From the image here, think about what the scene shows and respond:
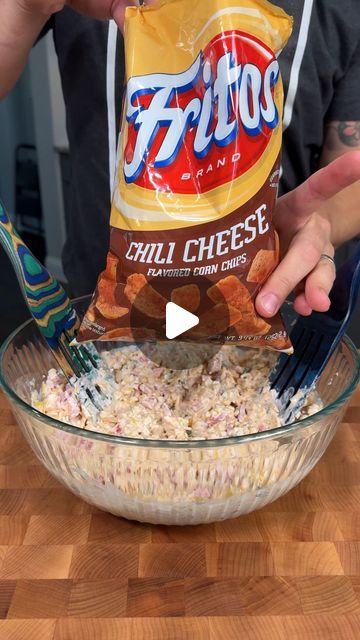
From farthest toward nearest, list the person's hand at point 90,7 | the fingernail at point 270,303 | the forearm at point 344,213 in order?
1. the forearm at point 344,213
2. the person's hand at point 90,7
3. the fingernail at point 270,303

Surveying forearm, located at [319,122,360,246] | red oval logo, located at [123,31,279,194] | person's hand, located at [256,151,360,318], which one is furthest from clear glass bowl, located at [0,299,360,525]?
forearm, located at [319,122,360,246]

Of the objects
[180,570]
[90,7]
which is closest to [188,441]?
[180,570]

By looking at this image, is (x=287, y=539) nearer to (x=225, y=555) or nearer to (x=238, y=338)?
(x=225, y=555)

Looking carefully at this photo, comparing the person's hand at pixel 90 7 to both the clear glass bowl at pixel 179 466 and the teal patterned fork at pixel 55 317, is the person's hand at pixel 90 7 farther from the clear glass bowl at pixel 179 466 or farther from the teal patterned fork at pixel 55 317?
the clear glass bowl at pixel 179 466

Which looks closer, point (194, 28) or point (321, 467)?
point (194, 28)

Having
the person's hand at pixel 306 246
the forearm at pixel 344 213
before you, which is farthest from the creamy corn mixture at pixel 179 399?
the forearm at pixel 344 213

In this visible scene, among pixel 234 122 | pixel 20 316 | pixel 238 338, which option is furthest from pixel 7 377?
pixel 20 316
